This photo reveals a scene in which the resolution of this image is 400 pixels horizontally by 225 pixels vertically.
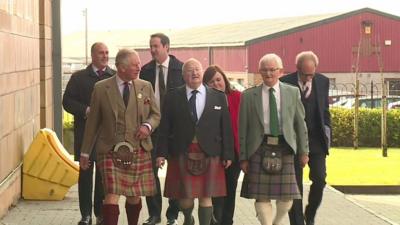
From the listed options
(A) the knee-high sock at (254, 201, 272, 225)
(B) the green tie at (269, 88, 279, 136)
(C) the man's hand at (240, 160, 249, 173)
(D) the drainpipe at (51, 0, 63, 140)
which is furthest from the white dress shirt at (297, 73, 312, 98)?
(D) the drainpipe at (51, 0, 63, 140)

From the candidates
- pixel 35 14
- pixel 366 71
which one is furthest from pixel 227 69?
pixel 35 14

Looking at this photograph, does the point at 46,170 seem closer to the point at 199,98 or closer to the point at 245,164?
the point at 199,98

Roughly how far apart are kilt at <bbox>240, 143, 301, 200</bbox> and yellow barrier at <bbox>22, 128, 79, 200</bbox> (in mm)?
3913

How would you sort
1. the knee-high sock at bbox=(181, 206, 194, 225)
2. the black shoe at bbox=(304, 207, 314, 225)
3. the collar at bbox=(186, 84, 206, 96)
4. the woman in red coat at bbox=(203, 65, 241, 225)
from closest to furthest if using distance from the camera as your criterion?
1. the collar at bbox=(186, 84, 206, 96)
2. the knee-high sock at bbox=(181, 206, 194, 225)
3. the woman in red coat at bbox=(203, 65, 241, 225)
4. the black shoe at bbox=(304, 207, 314, 225)

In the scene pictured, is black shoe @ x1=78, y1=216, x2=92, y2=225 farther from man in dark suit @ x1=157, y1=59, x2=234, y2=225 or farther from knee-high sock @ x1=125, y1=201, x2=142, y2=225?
man in dark suit @ x1=157, y1=59, x2=234, y2=225

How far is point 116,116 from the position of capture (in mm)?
7863

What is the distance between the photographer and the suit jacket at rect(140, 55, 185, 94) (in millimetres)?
9594

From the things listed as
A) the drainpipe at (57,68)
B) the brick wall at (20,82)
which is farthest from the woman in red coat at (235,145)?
the drainpipe at (57,68)

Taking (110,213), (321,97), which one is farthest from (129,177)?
(321,97)

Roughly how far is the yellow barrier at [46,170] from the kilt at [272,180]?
3913 millimetres

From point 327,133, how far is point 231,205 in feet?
3.95

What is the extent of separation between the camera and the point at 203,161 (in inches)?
321

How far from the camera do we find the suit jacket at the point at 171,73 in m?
9.59

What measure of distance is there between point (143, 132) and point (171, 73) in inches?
73.6
